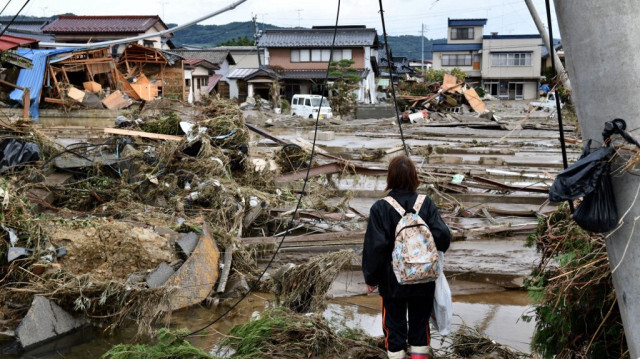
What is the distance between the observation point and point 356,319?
658cm

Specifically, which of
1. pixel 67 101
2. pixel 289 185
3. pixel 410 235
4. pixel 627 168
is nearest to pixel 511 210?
pixel 289 185

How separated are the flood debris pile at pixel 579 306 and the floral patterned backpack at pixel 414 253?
2.41 feet

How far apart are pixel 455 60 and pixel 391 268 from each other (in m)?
64.9

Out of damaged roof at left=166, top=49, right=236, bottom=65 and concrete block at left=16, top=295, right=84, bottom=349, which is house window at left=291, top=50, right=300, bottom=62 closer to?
damaged roof at left=166, top=49, right=236, bottom=65

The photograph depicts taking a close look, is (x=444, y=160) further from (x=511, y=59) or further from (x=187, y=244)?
(x=511, y=59)

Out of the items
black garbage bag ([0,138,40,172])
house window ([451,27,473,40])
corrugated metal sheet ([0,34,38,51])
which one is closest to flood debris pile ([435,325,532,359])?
black garbage bag ([0,138,40,172])

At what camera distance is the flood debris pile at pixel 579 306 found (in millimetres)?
3691

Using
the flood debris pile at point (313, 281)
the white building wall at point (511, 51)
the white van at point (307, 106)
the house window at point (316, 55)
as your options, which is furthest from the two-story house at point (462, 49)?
the flood debris pile at point (313, 281)

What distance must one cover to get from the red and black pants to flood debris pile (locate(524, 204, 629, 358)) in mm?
768

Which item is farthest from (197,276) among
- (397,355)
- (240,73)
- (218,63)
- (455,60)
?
(455,60)

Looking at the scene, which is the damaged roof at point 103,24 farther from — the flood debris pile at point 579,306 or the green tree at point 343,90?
the flood debris pile at point 579,306

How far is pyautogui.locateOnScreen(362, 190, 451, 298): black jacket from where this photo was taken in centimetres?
410

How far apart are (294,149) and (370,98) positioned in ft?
130

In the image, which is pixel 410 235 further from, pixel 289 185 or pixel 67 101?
pixel 67 101
